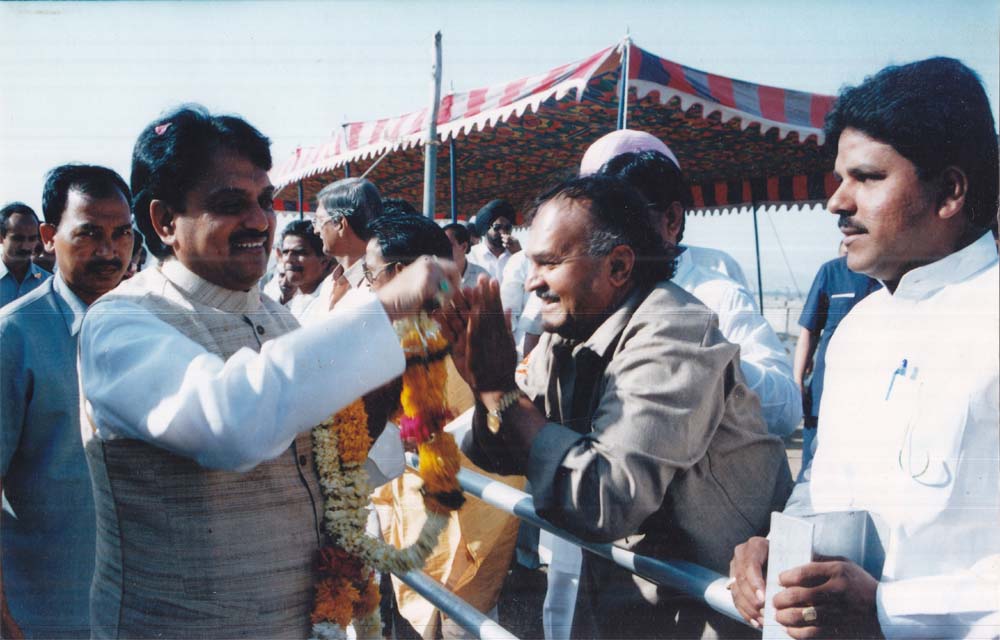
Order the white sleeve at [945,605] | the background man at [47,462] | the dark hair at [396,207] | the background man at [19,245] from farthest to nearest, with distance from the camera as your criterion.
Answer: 1. the background man at [19,245]
2. the dark hair at [396,207]
3. the background man at [47,462]
4. the white sleeve at [945,605]

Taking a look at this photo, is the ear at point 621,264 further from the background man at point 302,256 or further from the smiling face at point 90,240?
the background man at point 302,256

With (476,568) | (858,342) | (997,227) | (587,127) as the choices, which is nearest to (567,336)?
(858,342)

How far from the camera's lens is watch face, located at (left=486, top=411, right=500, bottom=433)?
1.42m

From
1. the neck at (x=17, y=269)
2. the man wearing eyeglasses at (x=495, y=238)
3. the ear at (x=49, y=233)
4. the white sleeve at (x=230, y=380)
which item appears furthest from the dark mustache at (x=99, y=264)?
the man wearing eyeglasses at (x=495, y=238)

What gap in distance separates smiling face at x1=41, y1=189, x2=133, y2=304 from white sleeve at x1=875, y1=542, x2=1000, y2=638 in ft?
7.36

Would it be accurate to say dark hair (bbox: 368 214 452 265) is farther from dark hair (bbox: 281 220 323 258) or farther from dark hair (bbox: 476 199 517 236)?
dark hair (bbox: 476 199 517 236)

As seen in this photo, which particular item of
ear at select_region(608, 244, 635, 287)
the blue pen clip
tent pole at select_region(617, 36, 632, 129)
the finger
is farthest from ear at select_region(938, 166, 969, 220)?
tent pole at select_region(617, 36, 632, 129)

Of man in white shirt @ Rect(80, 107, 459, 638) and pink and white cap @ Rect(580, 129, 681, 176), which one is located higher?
pink and white cap @ Rect(580, 129, 681, 176)

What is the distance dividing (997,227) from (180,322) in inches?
58.2

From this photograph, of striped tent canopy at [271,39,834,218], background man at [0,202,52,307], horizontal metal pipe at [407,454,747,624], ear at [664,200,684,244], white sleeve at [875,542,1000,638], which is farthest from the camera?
background man at [0,202,52,307]

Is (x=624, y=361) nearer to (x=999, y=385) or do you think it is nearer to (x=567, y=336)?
(x=567, y=336)

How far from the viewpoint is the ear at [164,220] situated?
1.35 meters

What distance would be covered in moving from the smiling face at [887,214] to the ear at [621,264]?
0.39 metres

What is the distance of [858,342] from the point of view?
1434 millimetres
